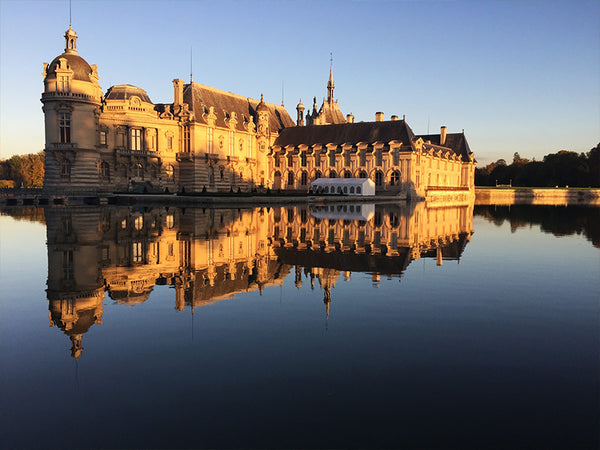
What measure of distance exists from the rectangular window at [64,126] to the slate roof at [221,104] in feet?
59.8

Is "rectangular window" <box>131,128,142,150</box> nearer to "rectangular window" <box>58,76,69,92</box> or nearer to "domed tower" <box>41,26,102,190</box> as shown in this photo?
"domed tower" <box>41,26,102,190</box>

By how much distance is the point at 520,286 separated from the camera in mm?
12977

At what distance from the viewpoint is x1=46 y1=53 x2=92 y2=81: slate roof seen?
177ft

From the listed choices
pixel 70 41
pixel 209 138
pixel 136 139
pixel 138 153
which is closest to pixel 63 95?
pixel 70 41

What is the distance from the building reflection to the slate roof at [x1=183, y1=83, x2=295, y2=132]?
44608mm

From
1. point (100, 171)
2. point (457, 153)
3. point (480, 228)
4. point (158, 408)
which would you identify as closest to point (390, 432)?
point (158, 408)

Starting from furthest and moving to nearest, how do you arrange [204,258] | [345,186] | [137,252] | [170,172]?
[345,186] < [170,172] < [137,252] < [204,258]

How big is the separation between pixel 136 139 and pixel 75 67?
38.3ft

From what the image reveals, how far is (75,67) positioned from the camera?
54656 mm

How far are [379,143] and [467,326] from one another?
72644 millimetres

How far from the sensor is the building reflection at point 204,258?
37.1 feet

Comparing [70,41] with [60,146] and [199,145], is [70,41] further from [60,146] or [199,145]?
[199,145]

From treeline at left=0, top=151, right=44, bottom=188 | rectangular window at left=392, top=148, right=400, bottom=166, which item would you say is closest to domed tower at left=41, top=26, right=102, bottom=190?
rectangular window at left=392, top=148, right=400, bottom=166

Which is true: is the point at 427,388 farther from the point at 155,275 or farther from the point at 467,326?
the point at 155,275
